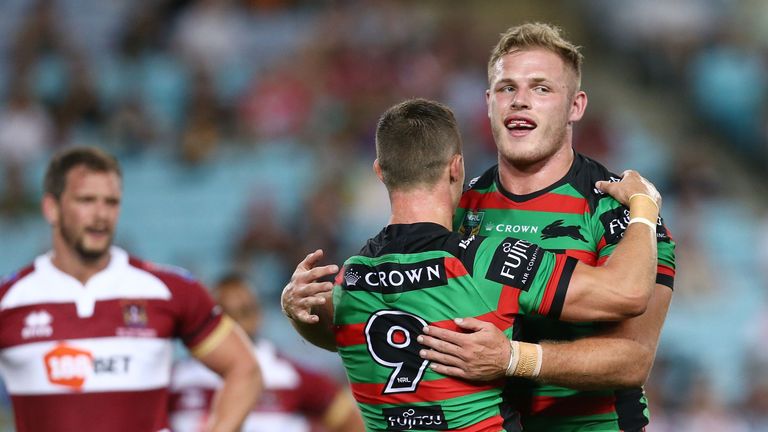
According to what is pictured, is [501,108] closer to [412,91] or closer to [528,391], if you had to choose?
[528,391]

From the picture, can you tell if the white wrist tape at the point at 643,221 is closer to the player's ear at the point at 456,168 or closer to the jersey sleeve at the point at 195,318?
the player's ear at the point at 456,168

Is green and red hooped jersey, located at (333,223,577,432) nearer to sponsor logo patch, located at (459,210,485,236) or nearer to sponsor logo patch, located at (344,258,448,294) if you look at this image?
sponsor logo patch, located at (344,258,448,294)

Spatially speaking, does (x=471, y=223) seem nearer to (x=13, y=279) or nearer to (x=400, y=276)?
(x=400, y=276)

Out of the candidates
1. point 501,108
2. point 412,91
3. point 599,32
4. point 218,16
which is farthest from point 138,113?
point 501,108

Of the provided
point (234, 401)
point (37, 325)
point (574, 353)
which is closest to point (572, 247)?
point (574, 353)

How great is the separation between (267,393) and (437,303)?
4017 mm

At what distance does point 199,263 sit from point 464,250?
8.52 meters

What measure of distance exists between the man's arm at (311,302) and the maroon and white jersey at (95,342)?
61.9 inches

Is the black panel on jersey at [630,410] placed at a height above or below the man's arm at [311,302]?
below

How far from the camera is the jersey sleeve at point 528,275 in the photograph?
420 centimetres

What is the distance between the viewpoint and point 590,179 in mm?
4832

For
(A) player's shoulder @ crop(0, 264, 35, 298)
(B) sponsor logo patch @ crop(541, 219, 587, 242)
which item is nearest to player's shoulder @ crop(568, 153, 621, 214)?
(B) sponsor logo patch @ crop(541, 219, 587, 242)

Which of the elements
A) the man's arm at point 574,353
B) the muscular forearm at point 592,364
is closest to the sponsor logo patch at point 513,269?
the man's arm at point 574,353

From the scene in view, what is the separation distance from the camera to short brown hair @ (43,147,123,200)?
20.8 ft
